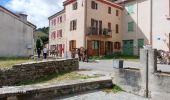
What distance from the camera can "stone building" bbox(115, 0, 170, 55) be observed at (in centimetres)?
3376

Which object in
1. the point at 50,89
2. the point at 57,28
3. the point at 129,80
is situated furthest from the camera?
the point at 57,28

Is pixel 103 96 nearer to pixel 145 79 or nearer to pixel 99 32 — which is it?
pixel 145 79

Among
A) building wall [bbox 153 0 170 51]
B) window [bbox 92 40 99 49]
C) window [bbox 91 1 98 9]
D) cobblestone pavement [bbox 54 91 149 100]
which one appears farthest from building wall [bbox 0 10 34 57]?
cobblestone pavement [bbox 54 91 149 100]

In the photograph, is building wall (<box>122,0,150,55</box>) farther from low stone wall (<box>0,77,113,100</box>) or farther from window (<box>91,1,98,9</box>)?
low stone wall (<box>0,77,113,100</box>)

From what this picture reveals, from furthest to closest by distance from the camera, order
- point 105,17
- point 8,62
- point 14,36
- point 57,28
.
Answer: point 57,28 < point 105,17 < point 14,36 < point 8,62

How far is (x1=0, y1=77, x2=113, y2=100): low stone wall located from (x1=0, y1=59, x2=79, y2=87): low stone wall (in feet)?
18.3

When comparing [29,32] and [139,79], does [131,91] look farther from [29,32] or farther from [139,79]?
[29,32]

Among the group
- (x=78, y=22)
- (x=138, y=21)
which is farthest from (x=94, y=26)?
(x=138, y=21)

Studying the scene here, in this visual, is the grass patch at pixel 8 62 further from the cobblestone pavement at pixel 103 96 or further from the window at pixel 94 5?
the window at pixel 94 5

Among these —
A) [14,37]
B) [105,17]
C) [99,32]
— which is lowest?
[14,37]

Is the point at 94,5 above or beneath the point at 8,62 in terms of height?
above

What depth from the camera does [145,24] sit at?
120ft

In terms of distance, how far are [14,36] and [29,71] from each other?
1513cm

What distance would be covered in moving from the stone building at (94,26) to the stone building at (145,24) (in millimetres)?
1439
